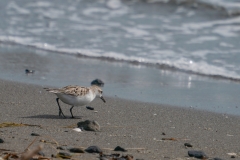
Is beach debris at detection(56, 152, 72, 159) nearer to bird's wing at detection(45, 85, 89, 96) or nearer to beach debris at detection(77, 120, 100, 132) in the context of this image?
beach debris at detection(77, 120, 100, 132)

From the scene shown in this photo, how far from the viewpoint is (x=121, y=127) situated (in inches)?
231

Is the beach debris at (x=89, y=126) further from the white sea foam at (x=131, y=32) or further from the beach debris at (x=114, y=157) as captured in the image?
the white sea foam at (x=131, y=32)

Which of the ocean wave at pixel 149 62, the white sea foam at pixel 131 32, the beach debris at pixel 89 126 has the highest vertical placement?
the white sea foam at pixel 131 32

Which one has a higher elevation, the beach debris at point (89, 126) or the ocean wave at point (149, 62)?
the ocean wave at point (149, 62)

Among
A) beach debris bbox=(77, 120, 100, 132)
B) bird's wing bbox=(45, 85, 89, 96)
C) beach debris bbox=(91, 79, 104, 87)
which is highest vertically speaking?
bird's wing bbox=(45, 85, 89, 96)

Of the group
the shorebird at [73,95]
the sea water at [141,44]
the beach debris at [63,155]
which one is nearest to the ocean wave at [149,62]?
the sea water at [141,44]

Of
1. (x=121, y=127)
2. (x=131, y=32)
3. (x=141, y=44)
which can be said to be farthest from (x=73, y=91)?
(x=131, y=32)

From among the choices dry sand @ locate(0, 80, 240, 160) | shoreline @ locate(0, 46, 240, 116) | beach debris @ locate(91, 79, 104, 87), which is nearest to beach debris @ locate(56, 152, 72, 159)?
dry sand @ locate(0, 80, 240, 160)

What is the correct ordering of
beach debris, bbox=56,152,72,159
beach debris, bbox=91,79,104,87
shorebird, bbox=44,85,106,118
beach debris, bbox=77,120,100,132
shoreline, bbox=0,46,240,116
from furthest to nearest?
beach debris, bbox=91,79,104,87
shoreline, bbox=0,46,240,116
shorebird, bbox=44,85,106,118
beach debris, bbox=77,120,100,132
beach debris, bbox=56,152,72,159

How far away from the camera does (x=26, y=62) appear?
9.49 m

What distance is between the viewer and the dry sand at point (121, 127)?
16.3 ft

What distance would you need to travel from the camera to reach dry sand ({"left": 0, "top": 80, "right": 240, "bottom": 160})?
4.98 m

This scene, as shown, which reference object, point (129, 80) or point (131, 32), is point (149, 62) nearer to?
point (129, 80)

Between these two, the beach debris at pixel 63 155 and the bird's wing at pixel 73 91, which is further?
the bird's wing at pixel 73 91
